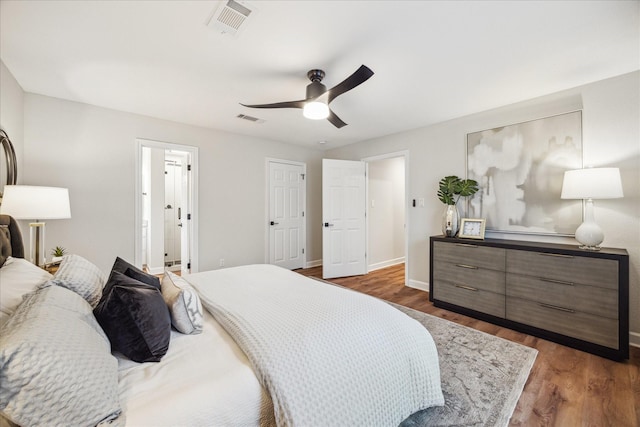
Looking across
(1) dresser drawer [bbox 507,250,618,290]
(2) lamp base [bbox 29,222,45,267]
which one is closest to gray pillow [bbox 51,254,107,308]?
(2) lamp base [bbox 29,222,45,267]

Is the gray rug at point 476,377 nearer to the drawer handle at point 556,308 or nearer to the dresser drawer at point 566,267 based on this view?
the drawer handle at point 556,308

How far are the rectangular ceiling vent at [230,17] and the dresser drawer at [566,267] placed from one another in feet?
10.1

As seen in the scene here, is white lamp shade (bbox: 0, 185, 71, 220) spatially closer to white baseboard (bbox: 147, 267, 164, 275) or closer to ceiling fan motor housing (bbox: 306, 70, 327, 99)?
ceiling fan motor housing (bbox: 306, 70, 327, 99)

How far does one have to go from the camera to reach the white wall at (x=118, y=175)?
9.46 ft

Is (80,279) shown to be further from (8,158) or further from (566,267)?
(566,267)

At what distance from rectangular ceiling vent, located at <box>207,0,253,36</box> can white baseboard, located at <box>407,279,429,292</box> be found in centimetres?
370

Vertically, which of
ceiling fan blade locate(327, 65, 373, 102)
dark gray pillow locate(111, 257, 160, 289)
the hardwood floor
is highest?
ceiling fan blade locate(327, 65, 373, 102)

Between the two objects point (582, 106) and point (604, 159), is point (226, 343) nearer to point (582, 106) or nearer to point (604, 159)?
point (604, 159)

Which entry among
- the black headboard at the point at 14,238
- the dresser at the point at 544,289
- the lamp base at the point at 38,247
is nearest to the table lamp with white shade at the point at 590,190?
the dresser at the point at 544,289

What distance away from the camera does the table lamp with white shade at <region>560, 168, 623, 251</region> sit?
215cm

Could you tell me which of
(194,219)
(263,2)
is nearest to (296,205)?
(194,219)

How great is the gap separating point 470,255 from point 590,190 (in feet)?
3.78

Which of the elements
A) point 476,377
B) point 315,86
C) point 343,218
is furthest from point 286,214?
point 476,377

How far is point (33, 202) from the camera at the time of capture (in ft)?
6.40
